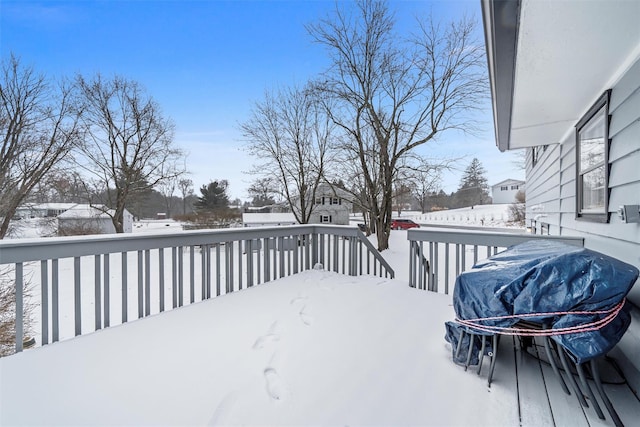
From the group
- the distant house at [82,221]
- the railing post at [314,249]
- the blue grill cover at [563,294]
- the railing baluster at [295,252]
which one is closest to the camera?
the blue grill cover at [563,294]

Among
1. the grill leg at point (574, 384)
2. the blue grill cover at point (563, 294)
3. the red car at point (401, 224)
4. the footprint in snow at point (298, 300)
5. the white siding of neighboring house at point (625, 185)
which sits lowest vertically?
the red car at point (401, 224)

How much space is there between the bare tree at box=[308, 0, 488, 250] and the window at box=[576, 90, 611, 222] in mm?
6280

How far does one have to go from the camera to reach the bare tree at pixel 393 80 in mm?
8578

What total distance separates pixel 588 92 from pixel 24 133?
47.2 ft

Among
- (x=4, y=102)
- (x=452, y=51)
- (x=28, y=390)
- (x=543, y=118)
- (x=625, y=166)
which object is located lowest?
(x=28, y=390)

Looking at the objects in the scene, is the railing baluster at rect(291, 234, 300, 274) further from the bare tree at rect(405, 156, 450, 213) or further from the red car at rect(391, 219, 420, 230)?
the red car at rect(391, 219, 420, 230)

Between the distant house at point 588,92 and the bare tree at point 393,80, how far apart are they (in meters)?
6.06

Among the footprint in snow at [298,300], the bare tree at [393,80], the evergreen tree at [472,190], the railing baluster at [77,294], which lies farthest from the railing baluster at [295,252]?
the evergreen tree at [472,190]

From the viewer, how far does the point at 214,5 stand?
231 inches

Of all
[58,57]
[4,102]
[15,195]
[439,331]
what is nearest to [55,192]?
[15,195]

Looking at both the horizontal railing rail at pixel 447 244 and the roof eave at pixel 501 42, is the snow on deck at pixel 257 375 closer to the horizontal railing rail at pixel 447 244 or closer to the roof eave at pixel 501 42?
the horizontal railing rail at pixel 447 244

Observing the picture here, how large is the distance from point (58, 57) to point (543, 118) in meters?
14.2

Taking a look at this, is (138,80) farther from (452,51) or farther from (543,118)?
(543,118)

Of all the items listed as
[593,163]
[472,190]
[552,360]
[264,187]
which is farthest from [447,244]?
[472,190]
